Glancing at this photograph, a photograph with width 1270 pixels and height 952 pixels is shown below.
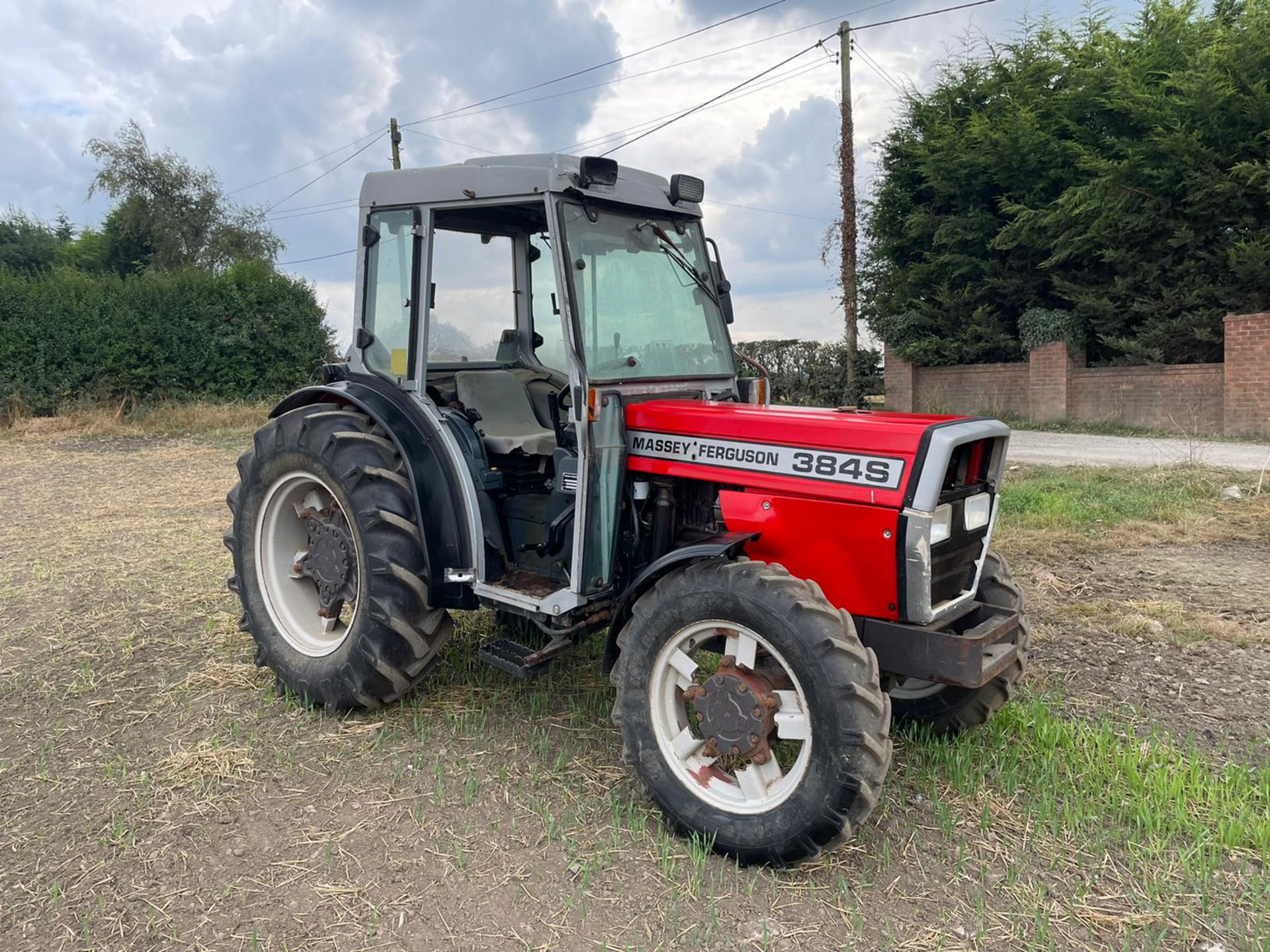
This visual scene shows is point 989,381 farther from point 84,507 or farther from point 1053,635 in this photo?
point 84,507

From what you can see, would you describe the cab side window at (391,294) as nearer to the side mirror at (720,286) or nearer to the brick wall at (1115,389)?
the side mirror at (720,286)

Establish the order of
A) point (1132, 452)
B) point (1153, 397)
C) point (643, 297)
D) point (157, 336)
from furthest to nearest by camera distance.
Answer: point (157, 336)
point (1153, 397)
point (1132, 452)
point (643, 297)

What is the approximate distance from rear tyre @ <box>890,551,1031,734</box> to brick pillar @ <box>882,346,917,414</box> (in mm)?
14761

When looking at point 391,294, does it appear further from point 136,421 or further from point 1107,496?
point 136,421

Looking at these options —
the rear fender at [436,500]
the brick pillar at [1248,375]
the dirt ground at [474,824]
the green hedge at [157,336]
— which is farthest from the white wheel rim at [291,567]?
the green hedge at [157,336]

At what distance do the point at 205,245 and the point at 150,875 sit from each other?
2793 centimetres

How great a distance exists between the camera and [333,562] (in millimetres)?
4094

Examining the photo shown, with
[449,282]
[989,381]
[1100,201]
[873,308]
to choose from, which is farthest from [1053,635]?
[873,308]

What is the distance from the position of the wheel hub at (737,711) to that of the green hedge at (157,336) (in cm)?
1727

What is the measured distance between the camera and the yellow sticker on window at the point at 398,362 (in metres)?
4.06

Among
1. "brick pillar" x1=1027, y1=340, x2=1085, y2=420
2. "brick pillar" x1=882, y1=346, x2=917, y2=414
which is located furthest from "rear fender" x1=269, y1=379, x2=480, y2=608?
"brick pillar" x1=882, y1=346, x2=917, y2=414

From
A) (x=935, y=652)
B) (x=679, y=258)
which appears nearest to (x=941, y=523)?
(x=935, y=652)

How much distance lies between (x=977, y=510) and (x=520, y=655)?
73.7 inches

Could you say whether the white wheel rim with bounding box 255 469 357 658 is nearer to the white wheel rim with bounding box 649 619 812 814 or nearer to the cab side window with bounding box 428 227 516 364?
the cab side window with bounding box 428 227 516 364
